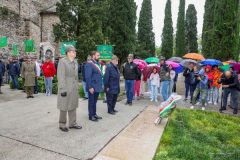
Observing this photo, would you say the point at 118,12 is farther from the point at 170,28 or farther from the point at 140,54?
the point at 170,28

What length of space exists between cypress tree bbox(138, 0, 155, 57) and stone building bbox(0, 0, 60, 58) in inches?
577

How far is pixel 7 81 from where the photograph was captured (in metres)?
17.9

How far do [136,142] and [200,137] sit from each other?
196 centimetres

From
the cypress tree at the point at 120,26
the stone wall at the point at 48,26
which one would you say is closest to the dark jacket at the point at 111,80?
the cypress tree at the point at 120,26

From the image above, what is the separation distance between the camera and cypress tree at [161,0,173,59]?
42.8m

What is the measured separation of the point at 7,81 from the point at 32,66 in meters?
7.94

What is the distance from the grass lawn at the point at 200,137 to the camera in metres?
4.98

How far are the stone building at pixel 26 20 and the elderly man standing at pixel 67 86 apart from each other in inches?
586

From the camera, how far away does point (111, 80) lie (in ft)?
25.7

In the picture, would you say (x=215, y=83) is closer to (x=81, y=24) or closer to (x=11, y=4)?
(x=81, y=24)

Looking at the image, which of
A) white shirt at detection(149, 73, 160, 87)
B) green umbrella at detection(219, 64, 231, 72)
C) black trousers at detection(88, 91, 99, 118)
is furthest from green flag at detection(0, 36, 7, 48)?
green umbrella at detection(219, 64, 231, 72)

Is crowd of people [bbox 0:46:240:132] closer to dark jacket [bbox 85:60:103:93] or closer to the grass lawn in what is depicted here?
dark jacket [bbox 85:60:103:93]

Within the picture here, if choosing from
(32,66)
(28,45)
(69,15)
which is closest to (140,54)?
(69,15)

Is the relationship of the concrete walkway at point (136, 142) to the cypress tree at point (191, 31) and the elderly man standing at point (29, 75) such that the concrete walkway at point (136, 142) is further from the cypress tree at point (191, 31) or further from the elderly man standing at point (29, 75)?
the cypress tree at point (191, 31)
